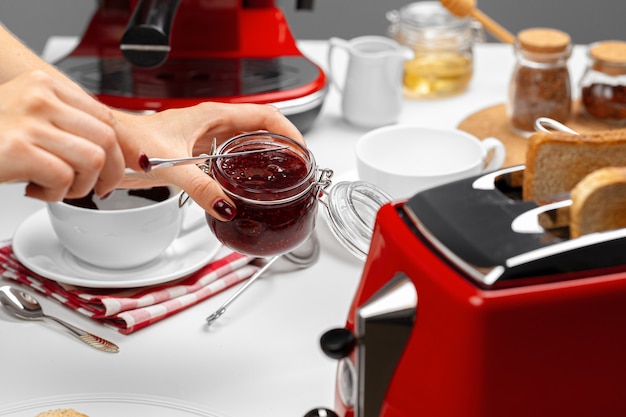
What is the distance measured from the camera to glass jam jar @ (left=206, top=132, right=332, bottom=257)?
A: 0.87 meters

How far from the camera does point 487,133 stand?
1.42 meters

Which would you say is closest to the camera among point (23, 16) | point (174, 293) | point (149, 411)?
point (149, 411)

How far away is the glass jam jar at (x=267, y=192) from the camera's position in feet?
2.85

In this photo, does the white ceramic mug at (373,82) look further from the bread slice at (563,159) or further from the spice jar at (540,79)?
the bread slice at (563,159)

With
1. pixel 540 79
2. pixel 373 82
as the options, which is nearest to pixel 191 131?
pixel 373 82

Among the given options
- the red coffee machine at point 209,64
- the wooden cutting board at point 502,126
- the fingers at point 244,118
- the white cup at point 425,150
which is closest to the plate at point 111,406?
the fingers at point 244,118

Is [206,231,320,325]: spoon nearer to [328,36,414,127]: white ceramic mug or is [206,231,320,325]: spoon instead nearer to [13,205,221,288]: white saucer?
[13,205,221,288]: white saucer

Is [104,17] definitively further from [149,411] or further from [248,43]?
[149,411]

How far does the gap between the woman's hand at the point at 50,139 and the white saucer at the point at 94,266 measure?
0.29 meters

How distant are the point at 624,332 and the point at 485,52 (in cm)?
118

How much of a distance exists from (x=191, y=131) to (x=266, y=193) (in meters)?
0.15

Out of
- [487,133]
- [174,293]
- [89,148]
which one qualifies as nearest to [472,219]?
[89,148]

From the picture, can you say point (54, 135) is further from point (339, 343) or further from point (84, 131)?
point (339, 343)

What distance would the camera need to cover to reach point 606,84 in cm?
142
